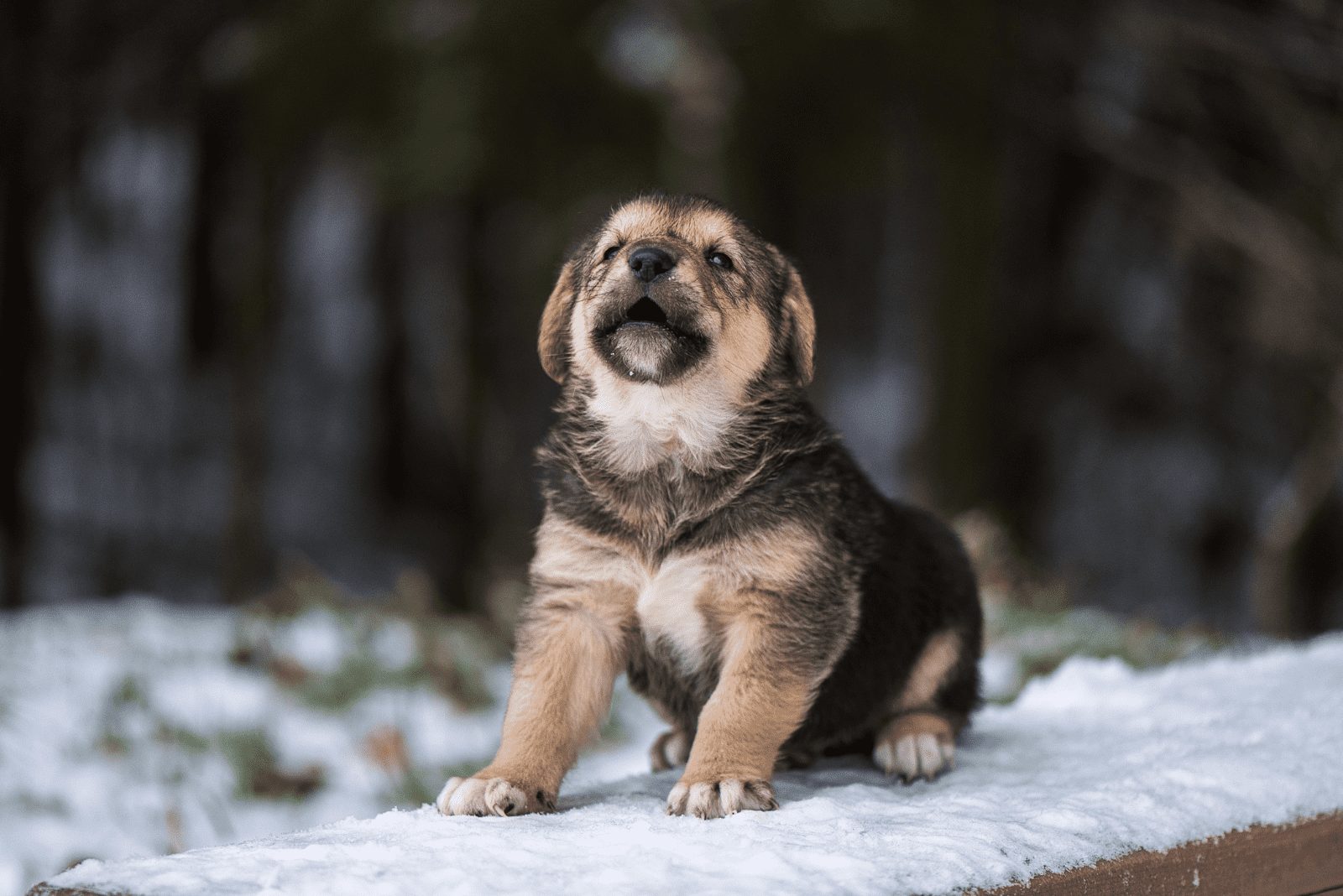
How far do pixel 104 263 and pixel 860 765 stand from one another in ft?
37.1

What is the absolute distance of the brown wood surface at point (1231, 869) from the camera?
2.40 m

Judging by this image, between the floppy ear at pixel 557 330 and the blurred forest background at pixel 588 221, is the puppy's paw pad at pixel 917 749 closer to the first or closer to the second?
the floppy ear at pixel 557 330

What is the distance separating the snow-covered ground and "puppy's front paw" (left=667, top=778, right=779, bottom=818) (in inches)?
2.4

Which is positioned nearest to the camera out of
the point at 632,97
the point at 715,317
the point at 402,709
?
the point at 715,317

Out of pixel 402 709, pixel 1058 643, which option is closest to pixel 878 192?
pixel 1058 643

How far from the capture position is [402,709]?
19.6ft

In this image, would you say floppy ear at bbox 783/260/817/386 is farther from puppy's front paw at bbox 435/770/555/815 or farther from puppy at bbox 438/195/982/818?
puppy's front paw at bbox 435/770/555/815

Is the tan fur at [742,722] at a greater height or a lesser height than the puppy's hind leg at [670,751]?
greater

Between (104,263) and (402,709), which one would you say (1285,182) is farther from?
(104,263)

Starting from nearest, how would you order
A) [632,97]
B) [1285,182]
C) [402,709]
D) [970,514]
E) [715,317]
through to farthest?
[715,317]
[402,709]
[970,514]
[632,97]
[1285,182]

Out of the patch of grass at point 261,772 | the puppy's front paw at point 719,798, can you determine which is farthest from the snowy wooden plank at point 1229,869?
the patch of grass at point 261,772

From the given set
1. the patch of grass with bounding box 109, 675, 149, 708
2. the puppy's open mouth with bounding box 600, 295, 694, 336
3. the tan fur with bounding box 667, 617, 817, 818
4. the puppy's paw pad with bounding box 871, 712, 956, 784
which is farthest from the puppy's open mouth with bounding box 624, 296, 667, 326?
the patch of grass with bounding box 109, 675, 149, 708

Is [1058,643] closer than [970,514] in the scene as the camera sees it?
Yes

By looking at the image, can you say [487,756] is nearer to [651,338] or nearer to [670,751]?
[670,751]
